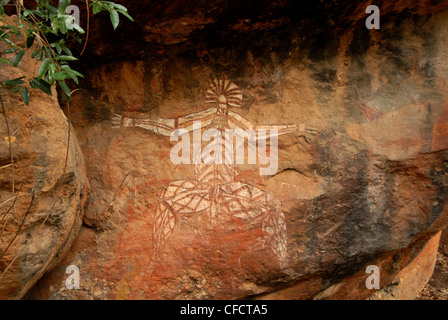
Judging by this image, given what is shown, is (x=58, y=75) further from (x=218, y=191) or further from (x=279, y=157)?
(x=279, y=157)

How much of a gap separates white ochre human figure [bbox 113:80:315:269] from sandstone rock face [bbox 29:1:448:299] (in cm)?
2

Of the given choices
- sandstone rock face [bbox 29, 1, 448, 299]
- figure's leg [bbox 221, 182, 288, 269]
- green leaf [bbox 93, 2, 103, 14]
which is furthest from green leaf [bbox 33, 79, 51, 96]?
figure's leg [bbox 221, 182, 288, 269]

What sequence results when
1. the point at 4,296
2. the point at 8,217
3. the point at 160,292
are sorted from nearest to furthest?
the point at 8,217, the point at 4,296, the point at 160,292

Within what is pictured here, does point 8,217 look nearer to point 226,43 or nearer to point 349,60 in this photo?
point 226,43

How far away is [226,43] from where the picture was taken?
2.80 metres

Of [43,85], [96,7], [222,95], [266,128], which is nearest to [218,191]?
[266,128]

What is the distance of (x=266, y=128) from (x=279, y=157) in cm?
25

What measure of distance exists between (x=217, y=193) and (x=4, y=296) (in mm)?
1464

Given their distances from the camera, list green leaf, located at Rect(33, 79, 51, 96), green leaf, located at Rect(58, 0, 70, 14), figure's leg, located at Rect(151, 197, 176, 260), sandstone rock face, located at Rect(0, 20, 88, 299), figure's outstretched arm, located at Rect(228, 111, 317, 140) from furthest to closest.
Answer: figure's outstretched arm, located at Rect(228, 111, 317, 140) → figure's leg, located at Rect(151, 197, 176, 260) → sandstone rock face, located at Rect(0, 20, 88, 299) → green leaf, located at Rect(33, 79, 51, 96) → green leaf, located at Rect(58, 0, 70, 14)

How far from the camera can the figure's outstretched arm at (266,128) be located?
9.14 ft

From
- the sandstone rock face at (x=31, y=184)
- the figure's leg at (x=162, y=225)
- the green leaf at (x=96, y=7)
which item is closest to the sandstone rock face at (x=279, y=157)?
the figure's leg at (x=162, y=225)

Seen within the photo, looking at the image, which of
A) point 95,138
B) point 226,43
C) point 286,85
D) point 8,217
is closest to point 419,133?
point 286,85

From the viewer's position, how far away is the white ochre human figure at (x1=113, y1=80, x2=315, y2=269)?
2.66 metres

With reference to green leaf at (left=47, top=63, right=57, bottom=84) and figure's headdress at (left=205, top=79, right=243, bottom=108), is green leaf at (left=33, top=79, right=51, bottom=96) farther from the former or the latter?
figure's headdress at (left=205, top=79, right=243, bottom=108)
